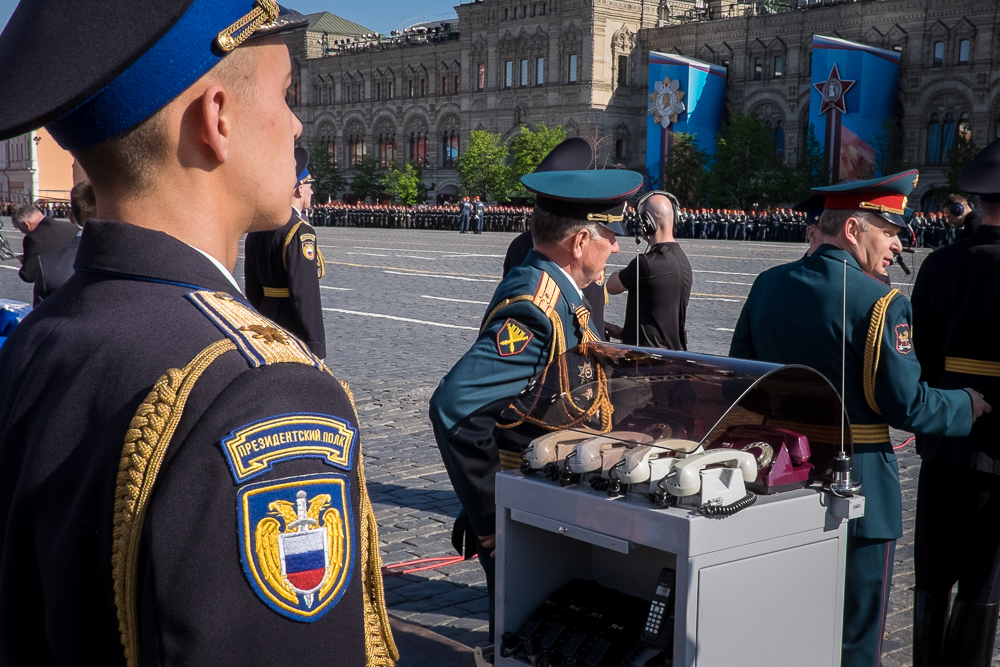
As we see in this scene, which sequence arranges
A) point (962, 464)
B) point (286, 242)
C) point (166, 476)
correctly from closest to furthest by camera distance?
point (166, 476)
point (962, 464)
point (286, 242)

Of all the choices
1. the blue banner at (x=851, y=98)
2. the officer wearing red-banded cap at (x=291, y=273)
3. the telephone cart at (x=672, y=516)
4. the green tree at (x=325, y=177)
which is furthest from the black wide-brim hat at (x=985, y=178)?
the green tree at (x=325, y=177)

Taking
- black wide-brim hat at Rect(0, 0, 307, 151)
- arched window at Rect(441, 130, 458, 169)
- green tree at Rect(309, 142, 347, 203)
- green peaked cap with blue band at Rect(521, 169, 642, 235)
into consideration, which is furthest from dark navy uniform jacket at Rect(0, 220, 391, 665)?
green tree at Rect(309, 142, 347, 203)

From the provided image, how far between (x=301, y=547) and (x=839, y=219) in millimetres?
2500

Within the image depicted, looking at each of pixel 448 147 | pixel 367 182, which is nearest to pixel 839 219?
pixel 367 182

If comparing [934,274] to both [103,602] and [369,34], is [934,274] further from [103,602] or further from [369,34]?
[369,34]

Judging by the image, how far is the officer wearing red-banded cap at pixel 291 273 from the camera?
17.4ft

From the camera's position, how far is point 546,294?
2.78 meters

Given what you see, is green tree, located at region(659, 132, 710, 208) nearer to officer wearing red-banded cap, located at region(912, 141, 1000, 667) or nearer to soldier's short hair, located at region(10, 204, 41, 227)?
soldier's short hair, located at region(10, 204, 41, 227)

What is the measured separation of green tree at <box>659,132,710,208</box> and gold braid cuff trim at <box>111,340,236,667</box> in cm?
5066

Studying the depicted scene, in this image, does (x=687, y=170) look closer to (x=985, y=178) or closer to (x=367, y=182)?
(x=367, y=182)

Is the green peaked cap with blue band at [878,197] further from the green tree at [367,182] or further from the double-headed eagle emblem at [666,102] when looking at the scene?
the green tree at [367,182]

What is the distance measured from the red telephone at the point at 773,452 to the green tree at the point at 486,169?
56048 millimetres

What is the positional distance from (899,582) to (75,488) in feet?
13.2

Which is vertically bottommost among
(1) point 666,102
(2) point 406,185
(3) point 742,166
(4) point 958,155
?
(2) point 406,185
